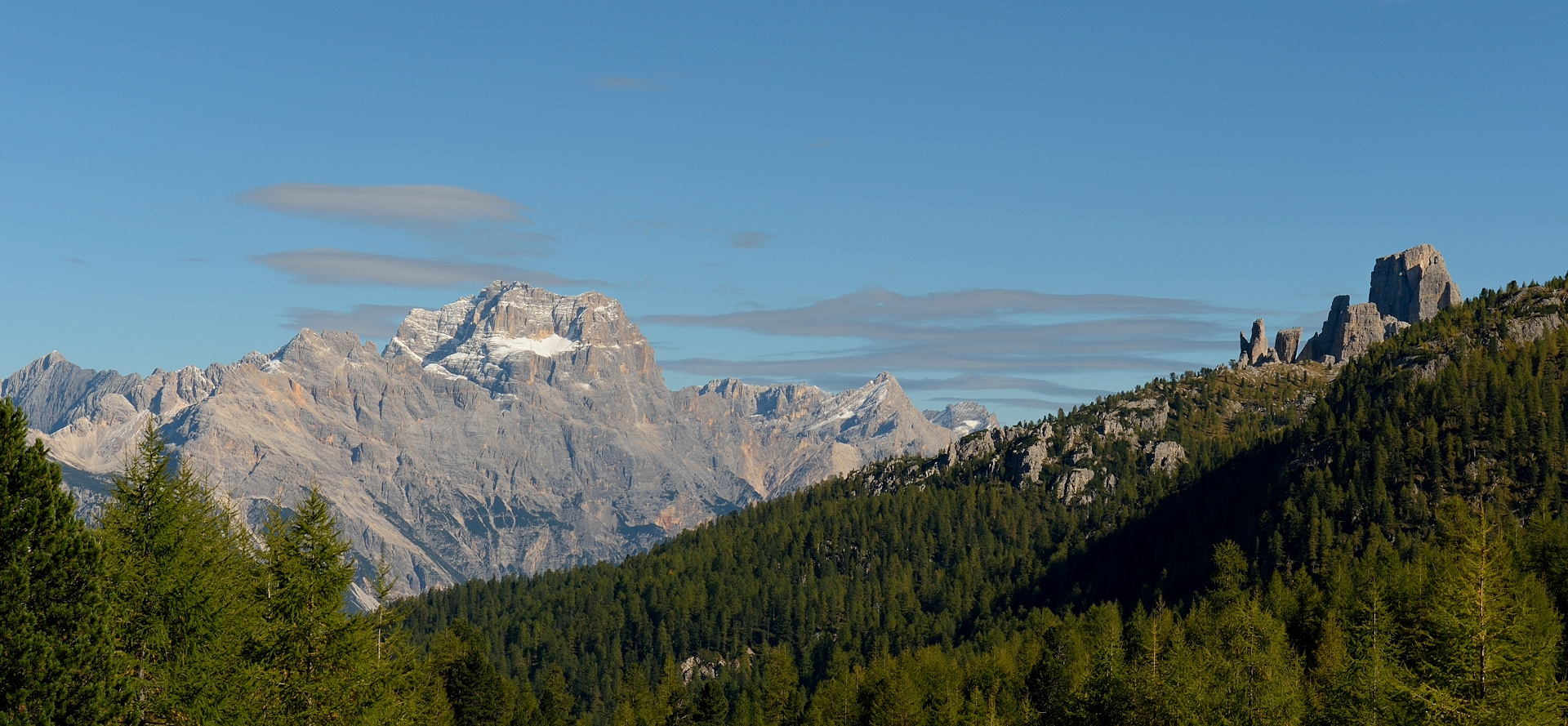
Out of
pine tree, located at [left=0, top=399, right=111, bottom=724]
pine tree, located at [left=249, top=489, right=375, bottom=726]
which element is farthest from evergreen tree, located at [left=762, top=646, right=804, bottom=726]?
pine tree, located at [left=0, top=399, right=111, bottom=724]

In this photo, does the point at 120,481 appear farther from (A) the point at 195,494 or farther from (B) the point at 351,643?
(B) the point at 351,643

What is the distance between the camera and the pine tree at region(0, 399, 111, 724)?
119 ft

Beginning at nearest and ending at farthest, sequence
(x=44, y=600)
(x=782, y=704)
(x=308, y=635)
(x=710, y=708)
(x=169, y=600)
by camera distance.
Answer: (x=44, y=600)
(x=169, y=600)
(x=308, y=635)
(x=710, y=708)
(x=782, y=704)

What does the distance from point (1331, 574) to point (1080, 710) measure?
96.3 meters

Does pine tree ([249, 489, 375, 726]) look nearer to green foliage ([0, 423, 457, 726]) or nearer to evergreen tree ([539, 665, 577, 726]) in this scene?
green foliage ([0, 423, 457, 726])

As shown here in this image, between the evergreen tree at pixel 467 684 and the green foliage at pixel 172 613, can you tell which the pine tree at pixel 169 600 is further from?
the evergreen tree at pixel 467 684

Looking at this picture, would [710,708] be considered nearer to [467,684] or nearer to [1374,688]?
[467,684]

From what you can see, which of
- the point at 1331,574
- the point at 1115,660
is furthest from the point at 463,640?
the point at 1331,574

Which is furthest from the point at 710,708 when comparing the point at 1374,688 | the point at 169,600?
the point at 169,600

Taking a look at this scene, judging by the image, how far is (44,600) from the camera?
3750 centimetres

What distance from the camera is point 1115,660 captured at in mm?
90062

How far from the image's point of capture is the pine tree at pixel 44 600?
36125 mm

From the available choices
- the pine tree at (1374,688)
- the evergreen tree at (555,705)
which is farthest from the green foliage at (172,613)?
the evergreen tree at (555,705)

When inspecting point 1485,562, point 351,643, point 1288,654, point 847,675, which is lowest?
point 847,675
